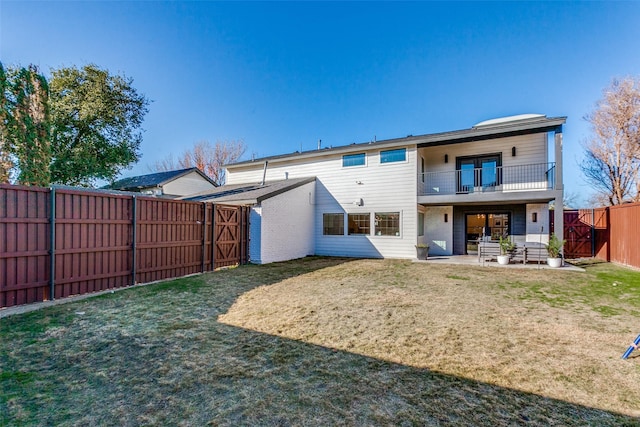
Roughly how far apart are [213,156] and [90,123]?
11.7m

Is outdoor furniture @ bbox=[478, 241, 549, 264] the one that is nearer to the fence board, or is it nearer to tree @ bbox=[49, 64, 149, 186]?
the fence board

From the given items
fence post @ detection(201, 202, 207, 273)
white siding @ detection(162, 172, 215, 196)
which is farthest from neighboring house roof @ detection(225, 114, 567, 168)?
white siding @ detection(162, 172, 215, 196)

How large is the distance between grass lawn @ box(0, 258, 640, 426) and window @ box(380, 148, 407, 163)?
7560 millimetres

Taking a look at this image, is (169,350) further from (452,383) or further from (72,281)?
(72,281)

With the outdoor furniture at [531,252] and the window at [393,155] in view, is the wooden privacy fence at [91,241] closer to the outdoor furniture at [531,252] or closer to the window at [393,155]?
the window at [393,155]

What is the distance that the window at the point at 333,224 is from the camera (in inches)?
541

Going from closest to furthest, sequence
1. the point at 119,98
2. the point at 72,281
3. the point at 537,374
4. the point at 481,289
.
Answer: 1. the point at 537,374
2. the point at 72,281
3. the point at 481,289
4. the point at 119,98

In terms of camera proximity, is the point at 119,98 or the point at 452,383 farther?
the point at 119,98

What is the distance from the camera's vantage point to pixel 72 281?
5.79 metres

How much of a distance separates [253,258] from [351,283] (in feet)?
16.2

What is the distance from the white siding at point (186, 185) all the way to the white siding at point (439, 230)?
1722 centimetres

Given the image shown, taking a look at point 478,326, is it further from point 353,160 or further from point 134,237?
point 353,160

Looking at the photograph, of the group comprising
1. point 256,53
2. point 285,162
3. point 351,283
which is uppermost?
point 256,53

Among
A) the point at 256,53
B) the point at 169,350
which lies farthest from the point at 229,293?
the point at 256,53
